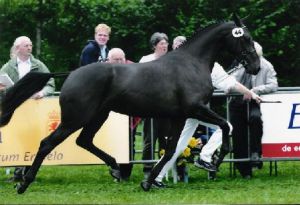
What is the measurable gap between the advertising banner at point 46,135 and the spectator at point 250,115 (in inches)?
63.9

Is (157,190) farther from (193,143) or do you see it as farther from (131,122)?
(131,122)

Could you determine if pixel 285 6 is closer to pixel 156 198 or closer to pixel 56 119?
pixel 56 119

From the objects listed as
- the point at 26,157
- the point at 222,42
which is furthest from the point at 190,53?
the point at 26,157

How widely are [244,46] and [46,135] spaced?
3140mm

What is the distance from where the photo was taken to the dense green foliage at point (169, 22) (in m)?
26.7

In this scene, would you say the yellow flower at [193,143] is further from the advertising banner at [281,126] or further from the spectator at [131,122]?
the advertising banner at [281,126]

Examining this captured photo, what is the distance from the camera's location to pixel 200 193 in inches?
434

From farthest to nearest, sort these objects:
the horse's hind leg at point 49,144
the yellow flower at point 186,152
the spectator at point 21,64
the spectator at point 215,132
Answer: the spectator at point 21,64 → the yellow flower at point 186,152 → the spectator at point 215,132 → the horse's hind leg at point 49,144

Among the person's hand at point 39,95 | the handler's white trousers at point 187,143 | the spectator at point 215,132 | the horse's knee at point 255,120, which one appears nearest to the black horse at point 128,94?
the handler's white trousers at point 187,143

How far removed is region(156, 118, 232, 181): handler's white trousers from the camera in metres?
11.7

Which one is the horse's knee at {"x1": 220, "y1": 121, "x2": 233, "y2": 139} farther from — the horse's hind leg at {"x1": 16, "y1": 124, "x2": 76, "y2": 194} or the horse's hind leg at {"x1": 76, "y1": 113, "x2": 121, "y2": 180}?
the horse's hind leg at {"x1": 16, "y1": 124, "x2": 76, "y2": 194}

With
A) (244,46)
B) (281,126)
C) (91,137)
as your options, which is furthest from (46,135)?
(281,126)

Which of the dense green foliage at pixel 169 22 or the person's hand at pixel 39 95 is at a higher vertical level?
the dense green foliage at pixel 169 22

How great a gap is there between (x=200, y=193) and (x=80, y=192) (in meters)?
1.55
